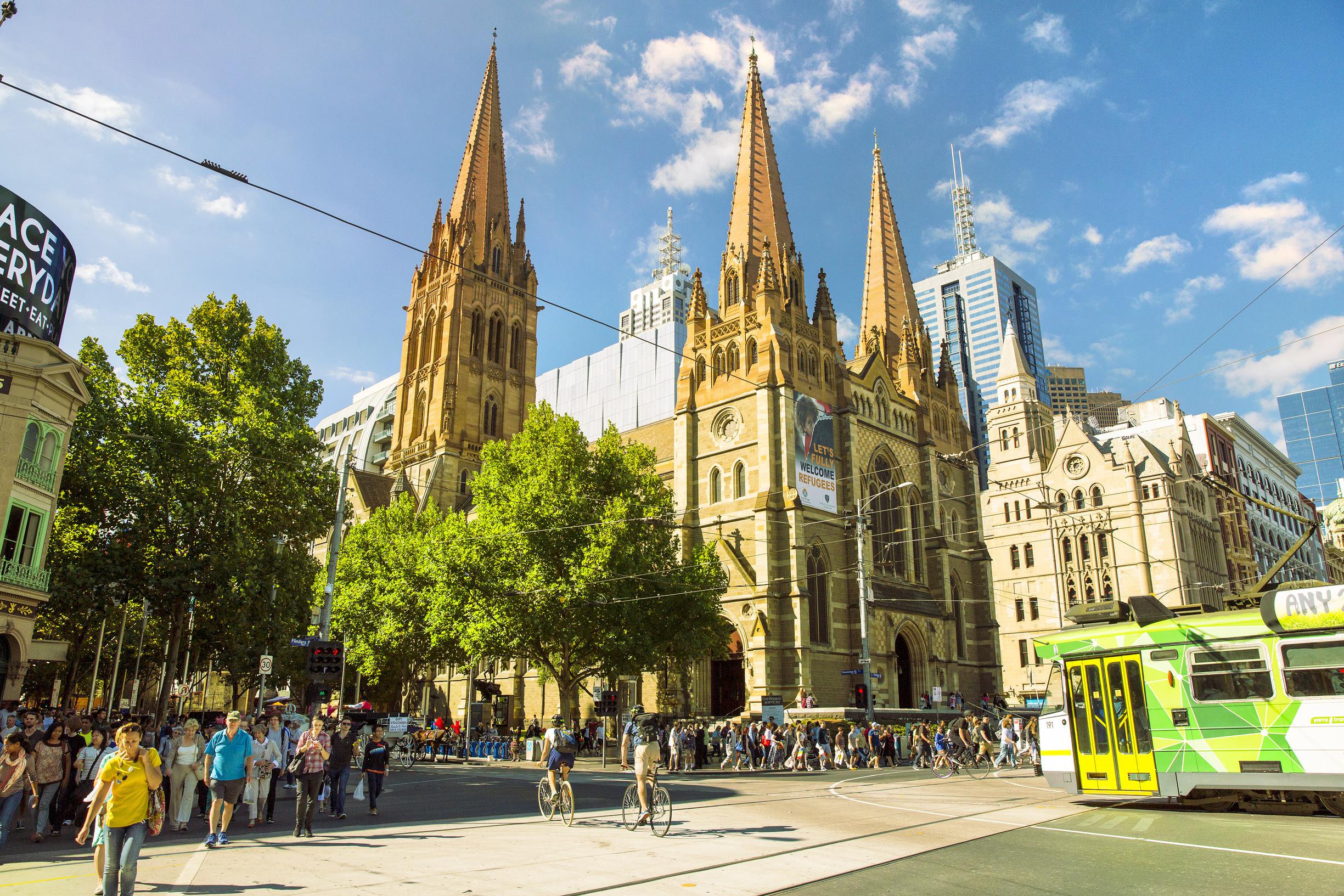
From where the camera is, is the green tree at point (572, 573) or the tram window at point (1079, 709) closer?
the tram window at point (1079, 709)

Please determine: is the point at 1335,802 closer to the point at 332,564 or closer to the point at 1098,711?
the point at 1098,711

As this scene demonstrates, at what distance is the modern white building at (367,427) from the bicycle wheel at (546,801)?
7810 centimetres

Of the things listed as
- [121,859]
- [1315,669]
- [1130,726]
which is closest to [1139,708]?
[1130,726]

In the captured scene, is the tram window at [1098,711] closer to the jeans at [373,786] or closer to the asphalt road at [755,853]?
the asphalt road at [755,853]

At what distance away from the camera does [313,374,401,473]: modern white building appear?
93438 mm

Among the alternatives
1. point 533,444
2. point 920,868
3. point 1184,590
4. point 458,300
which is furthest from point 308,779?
point 1184,590

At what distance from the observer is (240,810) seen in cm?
1448

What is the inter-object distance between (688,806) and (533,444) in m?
19.4

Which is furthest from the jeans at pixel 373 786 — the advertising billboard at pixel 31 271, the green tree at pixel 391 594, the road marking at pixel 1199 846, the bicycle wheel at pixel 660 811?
the green tree at pixel 391 594

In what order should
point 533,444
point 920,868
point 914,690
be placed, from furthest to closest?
point 914,690
point 533,444
point 920,868

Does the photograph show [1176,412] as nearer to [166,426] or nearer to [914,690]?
[914,690]

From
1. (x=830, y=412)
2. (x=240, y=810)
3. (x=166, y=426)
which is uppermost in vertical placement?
(x=830, y=412)

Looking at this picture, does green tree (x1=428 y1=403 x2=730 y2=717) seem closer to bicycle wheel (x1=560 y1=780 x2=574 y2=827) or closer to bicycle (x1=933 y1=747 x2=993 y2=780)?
bicycle (x1=933 y1=747 x2=993 y2=780)

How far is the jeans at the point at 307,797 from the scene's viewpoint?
36.6 feet
